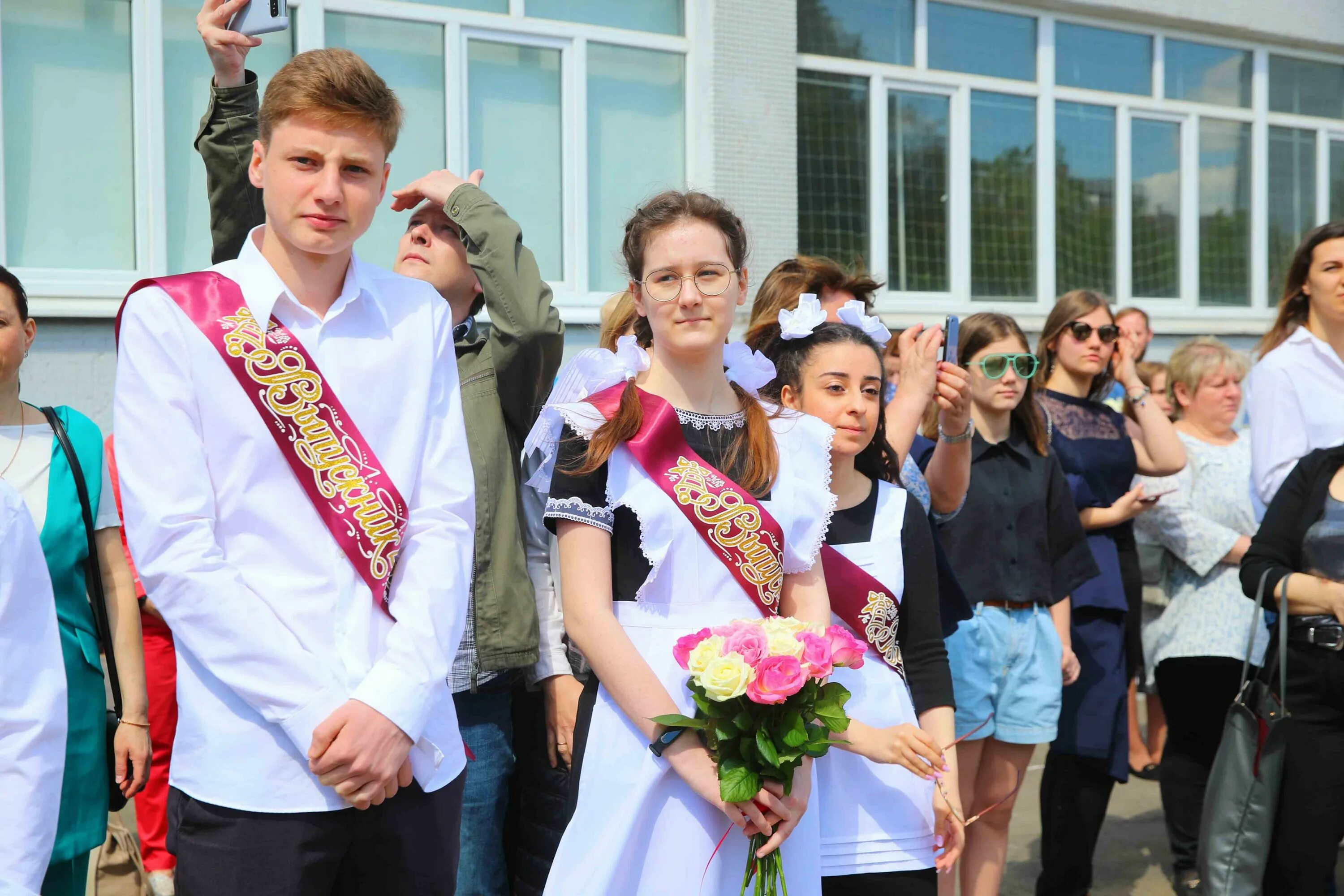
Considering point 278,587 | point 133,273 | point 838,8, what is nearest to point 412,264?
point 278,587

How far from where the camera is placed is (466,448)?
7.43 feet

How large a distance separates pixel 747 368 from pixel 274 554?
1191 mm

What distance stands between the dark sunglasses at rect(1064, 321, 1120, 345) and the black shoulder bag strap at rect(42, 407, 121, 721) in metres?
3.58

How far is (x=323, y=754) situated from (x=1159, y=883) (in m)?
4.04

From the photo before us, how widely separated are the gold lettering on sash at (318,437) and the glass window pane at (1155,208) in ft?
33.2

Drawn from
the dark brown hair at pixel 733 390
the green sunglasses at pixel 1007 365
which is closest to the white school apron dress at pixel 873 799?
the dark brown hair at pixel 733 390

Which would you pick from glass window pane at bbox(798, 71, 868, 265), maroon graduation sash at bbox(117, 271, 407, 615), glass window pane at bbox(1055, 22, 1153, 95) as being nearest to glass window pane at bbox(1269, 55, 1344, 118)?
glass window pane at bbox(1055, 22, 1153, 95)

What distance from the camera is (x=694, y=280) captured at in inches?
100

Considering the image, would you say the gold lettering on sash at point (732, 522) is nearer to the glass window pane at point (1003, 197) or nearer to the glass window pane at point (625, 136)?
the glass window pane at point (625, 136)

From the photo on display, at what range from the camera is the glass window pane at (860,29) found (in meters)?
9.16

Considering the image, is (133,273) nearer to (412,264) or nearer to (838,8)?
(412,264)

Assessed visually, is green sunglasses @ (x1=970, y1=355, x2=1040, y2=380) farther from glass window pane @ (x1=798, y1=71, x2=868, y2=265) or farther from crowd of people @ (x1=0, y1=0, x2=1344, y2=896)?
glass window pane @ (x1=798, y1=71, x2=868, y2=265)

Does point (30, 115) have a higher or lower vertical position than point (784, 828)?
higher

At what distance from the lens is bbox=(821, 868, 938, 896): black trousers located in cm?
274
